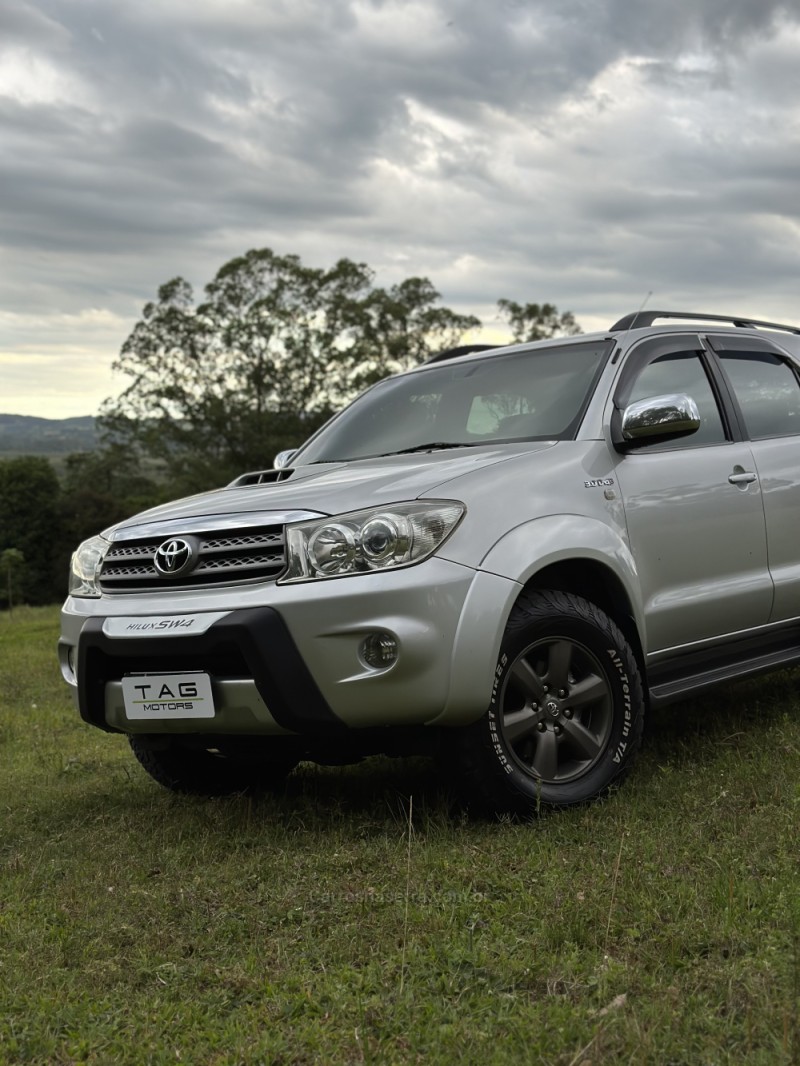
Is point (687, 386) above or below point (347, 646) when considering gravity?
above

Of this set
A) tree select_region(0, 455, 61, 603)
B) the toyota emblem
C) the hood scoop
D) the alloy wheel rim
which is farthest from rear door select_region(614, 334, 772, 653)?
tree select_region(0, 455, 61, 603)

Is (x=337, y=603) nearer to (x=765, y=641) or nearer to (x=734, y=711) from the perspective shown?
(x=765, y=641)

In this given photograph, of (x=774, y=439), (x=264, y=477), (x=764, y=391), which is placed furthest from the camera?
(x=764, y=391)

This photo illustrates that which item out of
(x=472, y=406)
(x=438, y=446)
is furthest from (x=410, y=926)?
(x=472, y=406)

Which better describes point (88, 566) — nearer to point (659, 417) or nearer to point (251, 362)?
point (659, 417)

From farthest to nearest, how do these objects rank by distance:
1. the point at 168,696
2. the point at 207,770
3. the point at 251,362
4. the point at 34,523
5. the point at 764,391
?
1. the point at 34,523
2. the point at 251,362
3. the point at 764,391
4. the point at 207,770
5. the point at 168,696

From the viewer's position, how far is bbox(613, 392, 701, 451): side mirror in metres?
4.36

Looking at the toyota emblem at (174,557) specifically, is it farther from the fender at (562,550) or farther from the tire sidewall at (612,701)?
the tire sidewall at (612,701)

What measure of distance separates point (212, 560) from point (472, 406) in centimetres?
160

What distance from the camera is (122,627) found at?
152 inches

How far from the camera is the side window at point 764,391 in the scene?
207 inches

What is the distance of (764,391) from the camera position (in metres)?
5.44

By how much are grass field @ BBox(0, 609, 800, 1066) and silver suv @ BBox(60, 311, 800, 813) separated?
319 mm

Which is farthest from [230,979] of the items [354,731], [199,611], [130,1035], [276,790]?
[276,790]
